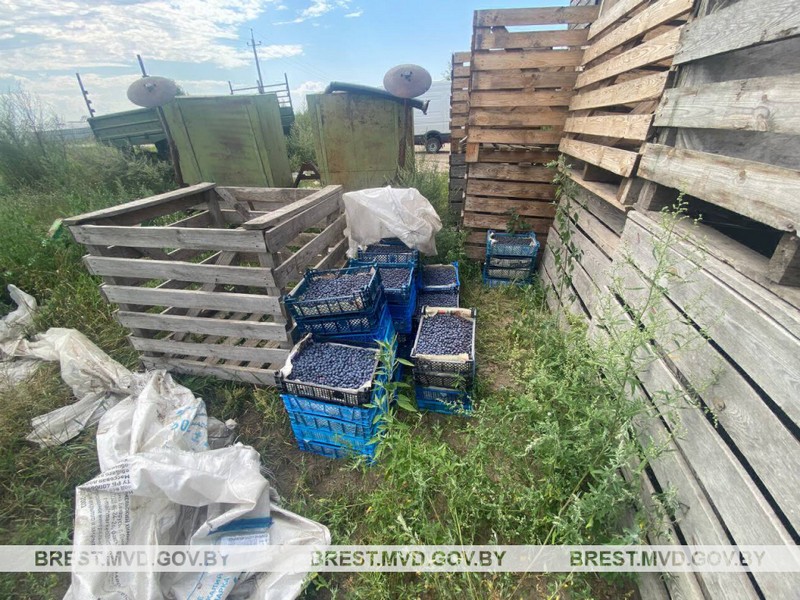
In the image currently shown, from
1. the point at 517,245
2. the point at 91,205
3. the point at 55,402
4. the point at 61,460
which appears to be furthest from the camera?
the point at 91,205

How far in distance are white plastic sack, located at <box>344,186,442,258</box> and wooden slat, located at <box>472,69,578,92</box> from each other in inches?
56.7

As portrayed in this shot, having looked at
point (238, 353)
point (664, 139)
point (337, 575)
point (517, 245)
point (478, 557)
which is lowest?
point (337, 575)

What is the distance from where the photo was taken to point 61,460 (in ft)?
7.69

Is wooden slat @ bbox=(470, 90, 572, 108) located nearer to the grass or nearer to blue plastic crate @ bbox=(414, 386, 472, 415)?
the grass

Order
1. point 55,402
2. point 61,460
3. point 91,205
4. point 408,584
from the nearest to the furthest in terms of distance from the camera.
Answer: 1. point 408,584
2. point 61,460
3. point 55,402
4. point 91,205

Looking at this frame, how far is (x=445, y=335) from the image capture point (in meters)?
2.78

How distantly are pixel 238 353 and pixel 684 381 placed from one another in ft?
9.88

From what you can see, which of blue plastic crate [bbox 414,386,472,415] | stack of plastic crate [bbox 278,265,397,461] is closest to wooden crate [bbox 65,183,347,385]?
stack of plastic crate [bbox 278,265,397,461]

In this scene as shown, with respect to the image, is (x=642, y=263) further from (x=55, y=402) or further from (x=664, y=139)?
(x=55, y=402)

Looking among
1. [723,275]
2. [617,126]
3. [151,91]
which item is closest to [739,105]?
[723,275]

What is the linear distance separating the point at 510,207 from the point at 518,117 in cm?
100

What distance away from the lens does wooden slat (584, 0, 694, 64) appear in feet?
5.94

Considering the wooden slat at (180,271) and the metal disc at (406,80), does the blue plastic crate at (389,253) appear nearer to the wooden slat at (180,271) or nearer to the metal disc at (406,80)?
the wooden slat at (180,271)

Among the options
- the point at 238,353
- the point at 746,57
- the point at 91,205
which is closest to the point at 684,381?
Answer: the point at 746,57
